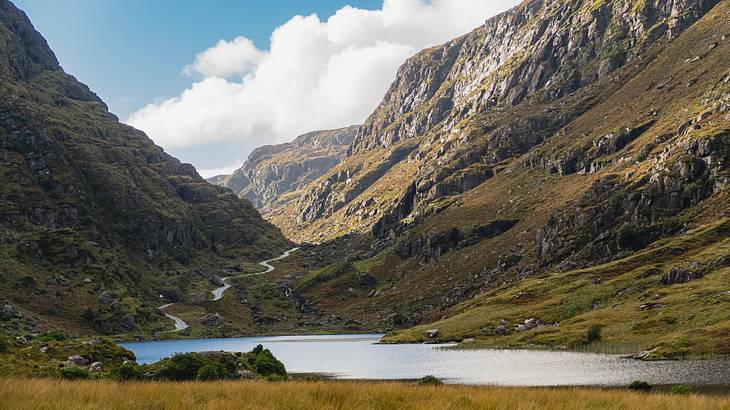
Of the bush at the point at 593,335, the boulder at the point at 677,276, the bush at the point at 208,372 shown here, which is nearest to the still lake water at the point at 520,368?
the bush at the point at 593,335

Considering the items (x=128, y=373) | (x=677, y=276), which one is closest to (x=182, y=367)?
(x=128, y=373)

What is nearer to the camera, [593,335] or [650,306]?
[593,335]

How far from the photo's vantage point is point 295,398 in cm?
1734

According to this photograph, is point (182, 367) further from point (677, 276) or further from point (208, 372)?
point (677, 276)

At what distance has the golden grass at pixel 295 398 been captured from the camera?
1573 centimetres

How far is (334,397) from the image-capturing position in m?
17.9

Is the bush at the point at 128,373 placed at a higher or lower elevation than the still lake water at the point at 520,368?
higher

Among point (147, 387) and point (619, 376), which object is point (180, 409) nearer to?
point (147, 387)

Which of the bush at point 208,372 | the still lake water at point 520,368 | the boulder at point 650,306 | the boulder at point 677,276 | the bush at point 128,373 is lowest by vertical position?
the still lake water at point 520,368

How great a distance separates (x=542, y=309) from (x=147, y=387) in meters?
155

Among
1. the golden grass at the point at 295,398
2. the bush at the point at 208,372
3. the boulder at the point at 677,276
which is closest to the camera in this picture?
the golden grass at the point at 295,398

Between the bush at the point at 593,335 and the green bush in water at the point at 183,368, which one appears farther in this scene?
the bush at the point at 593,335

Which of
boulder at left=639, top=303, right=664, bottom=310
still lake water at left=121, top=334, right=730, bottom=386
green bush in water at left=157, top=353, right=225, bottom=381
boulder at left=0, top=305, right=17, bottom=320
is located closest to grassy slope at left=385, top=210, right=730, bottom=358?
boulder at left=639, top=303, right=664, bottom=310

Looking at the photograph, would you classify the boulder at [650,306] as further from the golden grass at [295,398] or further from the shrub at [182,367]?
the golden grass at [295,398]
